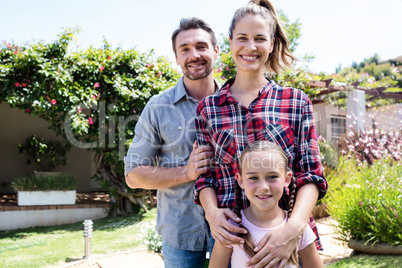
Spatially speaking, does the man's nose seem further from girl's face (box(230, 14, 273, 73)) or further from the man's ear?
the man's ear

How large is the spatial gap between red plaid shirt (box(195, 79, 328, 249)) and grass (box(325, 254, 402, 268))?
266cm

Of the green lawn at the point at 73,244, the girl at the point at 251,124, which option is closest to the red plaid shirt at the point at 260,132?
the girl at the point at 251,124

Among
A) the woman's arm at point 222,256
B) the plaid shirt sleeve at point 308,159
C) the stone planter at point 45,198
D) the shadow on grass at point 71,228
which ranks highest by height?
the plaid shirt sleeve at point 308,159

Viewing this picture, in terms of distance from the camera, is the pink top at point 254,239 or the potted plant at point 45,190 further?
the potted plant at point 45,190

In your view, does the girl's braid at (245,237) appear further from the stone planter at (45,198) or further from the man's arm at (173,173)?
the stone planter at (45,198)

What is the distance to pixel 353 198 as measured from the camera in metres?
4.42

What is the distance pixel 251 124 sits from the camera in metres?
1.56

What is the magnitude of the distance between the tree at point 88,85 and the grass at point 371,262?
13.4 feet

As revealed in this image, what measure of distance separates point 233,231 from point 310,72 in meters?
9.86

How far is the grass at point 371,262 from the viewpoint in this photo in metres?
3.65

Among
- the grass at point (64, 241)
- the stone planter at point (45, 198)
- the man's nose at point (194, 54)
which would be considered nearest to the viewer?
the man's nose at point (194, 54)

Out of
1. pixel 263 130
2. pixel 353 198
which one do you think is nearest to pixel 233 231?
pixel 263 130

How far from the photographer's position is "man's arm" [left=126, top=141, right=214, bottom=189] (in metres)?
1.64

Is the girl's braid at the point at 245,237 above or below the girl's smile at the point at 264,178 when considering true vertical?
below
